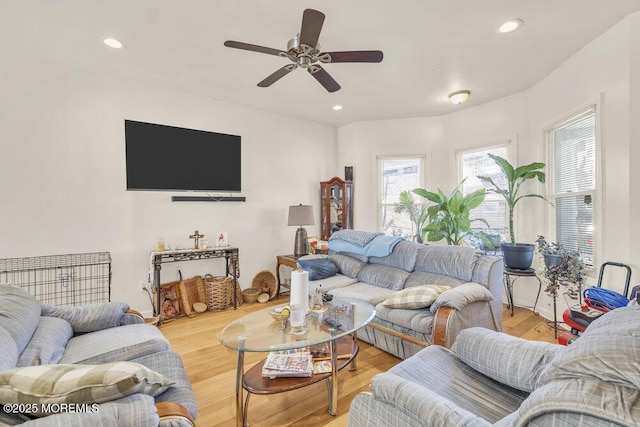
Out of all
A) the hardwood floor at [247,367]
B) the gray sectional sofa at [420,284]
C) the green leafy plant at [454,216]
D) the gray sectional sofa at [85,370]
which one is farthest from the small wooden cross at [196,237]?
the green leafy plant at [454,216]

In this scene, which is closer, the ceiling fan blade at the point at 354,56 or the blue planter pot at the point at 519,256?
the ceiling fan blade at the point at 354,56

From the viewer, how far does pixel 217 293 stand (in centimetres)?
368

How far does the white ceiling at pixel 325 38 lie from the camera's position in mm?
2123

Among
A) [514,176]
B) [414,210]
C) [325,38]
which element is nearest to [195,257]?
[325,38]

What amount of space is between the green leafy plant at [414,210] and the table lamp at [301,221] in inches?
56.0

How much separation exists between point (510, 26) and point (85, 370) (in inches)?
130

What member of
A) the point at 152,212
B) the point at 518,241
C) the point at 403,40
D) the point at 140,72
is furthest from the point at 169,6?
the point at 518,241

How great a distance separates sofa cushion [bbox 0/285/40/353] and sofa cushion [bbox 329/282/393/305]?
2.18 metres

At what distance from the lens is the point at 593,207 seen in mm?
2725

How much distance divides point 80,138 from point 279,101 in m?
2.24

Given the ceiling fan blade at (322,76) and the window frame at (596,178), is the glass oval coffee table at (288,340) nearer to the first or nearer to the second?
the ceiling fan blade at (322,76)

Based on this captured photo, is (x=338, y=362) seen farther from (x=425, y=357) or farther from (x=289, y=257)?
(x=289, y=257)

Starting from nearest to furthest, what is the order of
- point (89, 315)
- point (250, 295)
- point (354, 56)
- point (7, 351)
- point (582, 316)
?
point (7, 351) → point (89, 315) → point (582, 316) → point (354, 56) → point (250, 295)

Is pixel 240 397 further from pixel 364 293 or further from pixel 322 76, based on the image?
pixel 322 76
